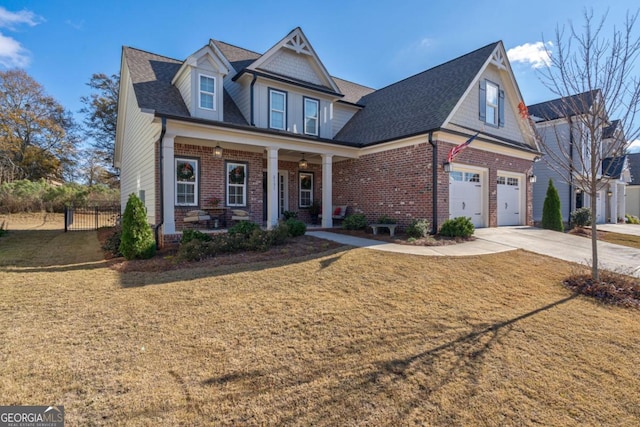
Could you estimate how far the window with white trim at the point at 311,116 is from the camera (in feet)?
42.4

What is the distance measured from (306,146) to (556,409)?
9.93m

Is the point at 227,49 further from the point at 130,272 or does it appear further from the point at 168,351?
the point at 168,351

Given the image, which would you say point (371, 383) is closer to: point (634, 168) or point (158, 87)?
point (158, 87)

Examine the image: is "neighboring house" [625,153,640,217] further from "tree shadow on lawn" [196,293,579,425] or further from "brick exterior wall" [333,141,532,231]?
"tree shadow on lawn" [196,293,579,425]

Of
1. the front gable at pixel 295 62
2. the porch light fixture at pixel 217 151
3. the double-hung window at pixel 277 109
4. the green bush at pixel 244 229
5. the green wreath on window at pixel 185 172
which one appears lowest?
the green bush at pixel 244 229

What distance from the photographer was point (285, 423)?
7.87 feet

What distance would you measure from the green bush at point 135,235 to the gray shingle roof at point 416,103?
8.34m

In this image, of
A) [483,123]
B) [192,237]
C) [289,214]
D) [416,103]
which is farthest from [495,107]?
[192,237]

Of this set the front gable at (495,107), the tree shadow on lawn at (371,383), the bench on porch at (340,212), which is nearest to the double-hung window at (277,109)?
the bench on porch at (340,212)

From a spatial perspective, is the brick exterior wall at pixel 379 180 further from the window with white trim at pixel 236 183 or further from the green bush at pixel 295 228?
the green bush at pixel 295 228

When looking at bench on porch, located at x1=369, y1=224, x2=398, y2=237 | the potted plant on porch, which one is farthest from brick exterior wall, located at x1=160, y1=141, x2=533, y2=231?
bench on porch, located at x1=369, y1=224, x2=398, y2=237

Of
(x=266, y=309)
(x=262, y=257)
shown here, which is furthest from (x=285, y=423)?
(x=262, y=257)

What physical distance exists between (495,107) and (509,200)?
13.1 feet

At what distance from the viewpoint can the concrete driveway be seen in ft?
25.4
